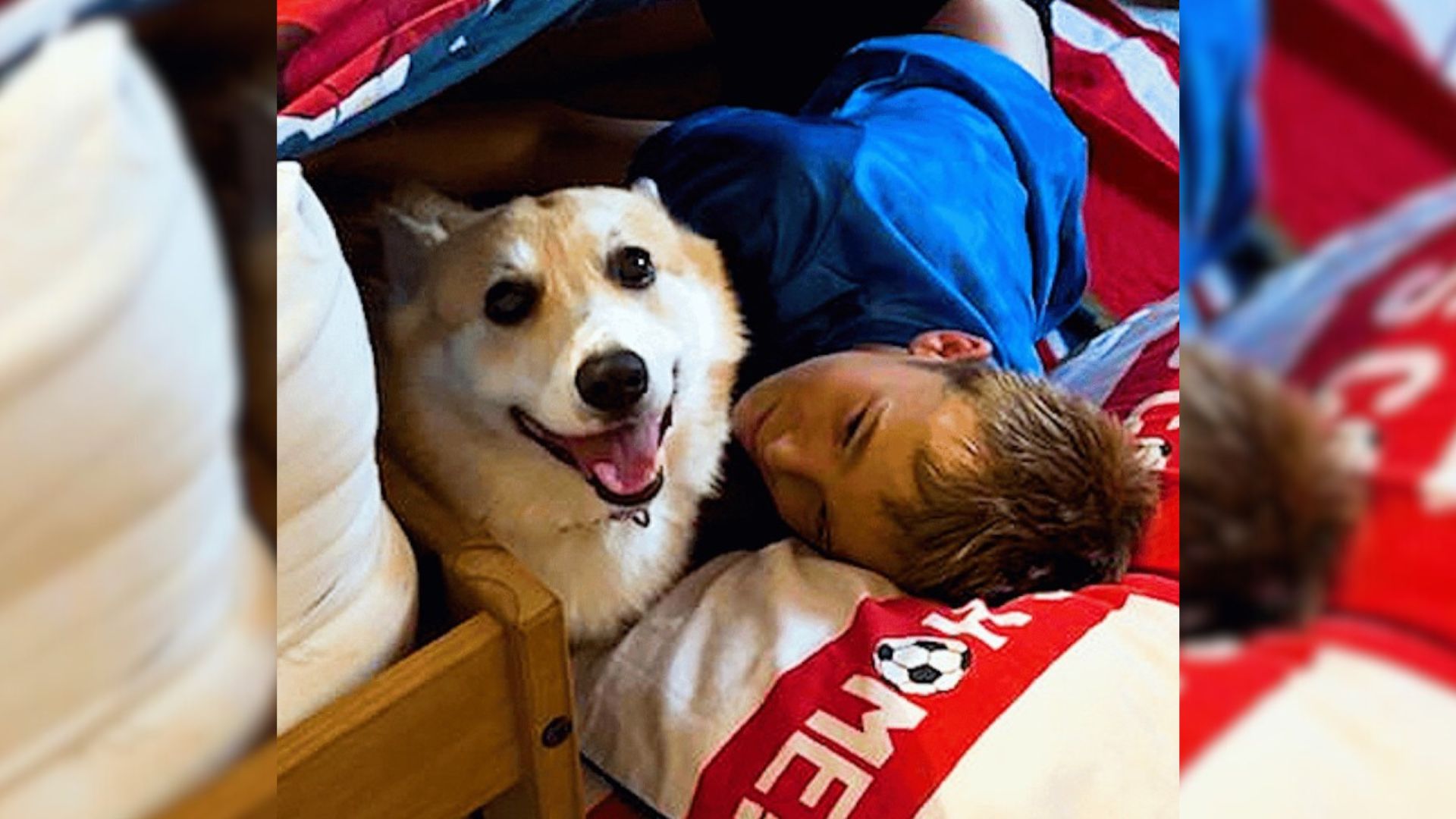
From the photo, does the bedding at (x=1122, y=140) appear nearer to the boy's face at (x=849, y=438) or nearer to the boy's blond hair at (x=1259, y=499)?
the boy's face at (x=849, y=438)

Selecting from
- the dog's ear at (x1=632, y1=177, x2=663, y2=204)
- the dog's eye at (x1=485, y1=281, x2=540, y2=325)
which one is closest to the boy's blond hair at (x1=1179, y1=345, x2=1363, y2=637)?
the dog's eye at (x1=485, y1=281, x2=540, y2=325)

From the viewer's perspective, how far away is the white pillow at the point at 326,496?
48 cm

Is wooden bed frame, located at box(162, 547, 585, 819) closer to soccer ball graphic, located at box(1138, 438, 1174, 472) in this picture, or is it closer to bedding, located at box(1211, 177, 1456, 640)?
soccer ball graphic, located at box(1138, 438, 1174, 472)

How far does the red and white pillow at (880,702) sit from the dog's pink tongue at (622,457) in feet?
0.26

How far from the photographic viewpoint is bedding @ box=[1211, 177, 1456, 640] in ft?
0.64

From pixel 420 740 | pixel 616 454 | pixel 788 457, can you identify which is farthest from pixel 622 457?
pixel 420 740

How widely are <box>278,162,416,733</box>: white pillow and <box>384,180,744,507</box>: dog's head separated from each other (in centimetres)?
13

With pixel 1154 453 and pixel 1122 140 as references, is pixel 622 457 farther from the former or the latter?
pixel 1122 140

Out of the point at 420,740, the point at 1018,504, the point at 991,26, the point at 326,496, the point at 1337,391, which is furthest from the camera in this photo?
the point at 991,26

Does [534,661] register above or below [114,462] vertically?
below

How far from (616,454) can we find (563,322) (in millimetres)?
88

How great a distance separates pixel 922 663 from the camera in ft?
2.68

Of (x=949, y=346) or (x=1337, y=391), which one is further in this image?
(x=949, y=346)

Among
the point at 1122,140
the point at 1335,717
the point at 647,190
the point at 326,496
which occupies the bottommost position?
the point at 1122,140
